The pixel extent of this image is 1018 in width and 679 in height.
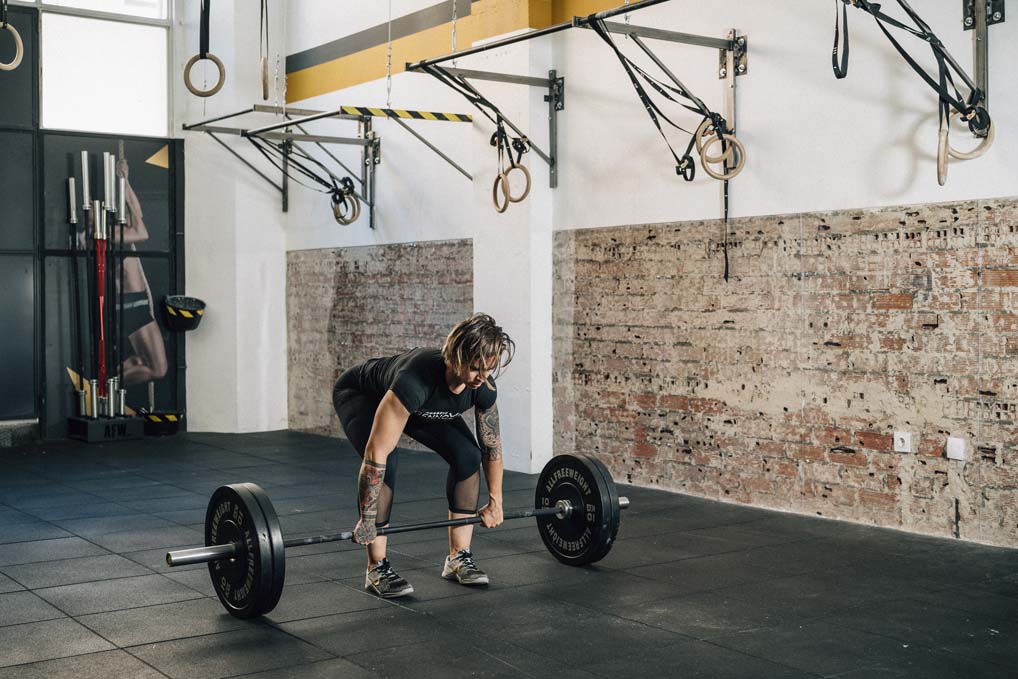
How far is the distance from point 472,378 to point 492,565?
1118 mm

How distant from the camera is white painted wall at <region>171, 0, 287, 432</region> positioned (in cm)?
882

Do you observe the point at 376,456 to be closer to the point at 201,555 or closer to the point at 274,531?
the point at 274,531

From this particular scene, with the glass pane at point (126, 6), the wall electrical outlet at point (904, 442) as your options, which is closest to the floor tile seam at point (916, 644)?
the wall electrical outlet at point (904, 442)

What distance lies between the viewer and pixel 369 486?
3.53 metres

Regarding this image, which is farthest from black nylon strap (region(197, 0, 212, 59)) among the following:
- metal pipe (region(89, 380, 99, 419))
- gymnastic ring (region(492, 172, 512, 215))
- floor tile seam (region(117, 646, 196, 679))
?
floor tile seam (region(117, 646, 196, 679))

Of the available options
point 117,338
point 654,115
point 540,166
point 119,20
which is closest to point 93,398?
point 117,338

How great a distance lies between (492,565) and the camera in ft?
14.2

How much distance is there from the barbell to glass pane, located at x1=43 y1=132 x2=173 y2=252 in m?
5.59

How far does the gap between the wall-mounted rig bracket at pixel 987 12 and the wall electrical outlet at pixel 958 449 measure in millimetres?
1712

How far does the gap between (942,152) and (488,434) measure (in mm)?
2244

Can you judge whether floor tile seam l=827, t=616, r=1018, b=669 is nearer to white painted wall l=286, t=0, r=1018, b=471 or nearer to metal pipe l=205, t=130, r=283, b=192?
white painted wall l=286, t=0, r=1018, b=471

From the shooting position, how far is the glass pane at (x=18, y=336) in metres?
8.28

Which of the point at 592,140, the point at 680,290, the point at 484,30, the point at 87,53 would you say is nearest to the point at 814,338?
the point at 680,290

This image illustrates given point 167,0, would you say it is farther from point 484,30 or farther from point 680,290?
point 680,290
